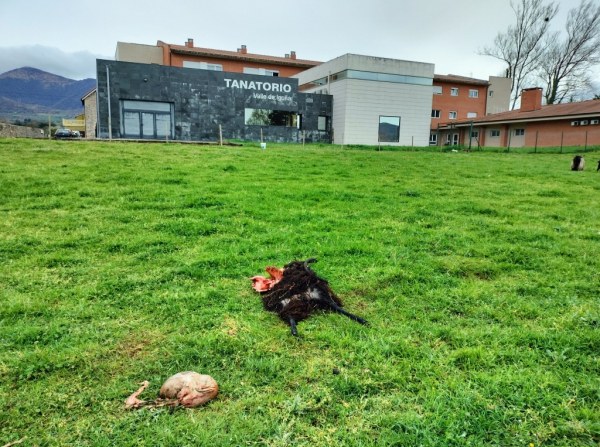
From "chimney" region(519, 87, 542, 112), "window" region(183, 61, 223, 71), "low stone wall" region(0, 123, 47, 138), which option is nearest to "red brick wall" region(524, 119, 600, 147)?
"chimney" region(519, 87, 542, 112)

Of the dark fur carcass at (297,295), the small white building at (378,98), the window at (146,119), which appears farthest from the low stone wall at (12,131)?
the dark fur carcass at (297,295)

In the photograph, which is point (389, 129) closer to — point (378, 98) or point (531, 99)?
point (378, 98)

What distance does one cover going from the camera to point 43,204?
7289 millimetres

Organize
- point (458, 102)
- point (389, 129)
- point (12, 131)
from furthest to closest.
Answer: point (458, 102), point (389, 129), point (12, 131)

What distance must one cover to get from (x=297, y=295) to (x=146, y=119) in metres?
27.6

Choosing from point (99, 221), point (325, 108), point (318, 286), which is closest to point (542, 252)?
point (318, 286)

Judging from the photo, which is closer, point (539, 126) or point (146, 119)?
point (146, 119)

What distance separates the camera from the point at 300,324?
347 centimetres

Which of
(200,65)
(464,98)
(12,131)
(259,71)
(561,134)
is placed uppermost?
(259,71)

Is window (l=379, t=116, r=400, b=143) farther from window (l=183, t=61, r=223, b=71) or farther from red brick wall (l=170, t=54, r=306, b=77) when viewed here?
window (l=183, t=61, r=223, b=71)

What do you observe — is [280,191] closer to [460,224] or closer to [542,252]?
[460,224]

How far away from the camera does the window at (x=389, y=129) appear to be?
34875 mm

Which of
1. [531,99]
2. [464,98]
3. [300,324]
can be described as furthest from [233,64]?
[300,324]

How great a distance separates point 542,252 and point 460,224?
1.50m
